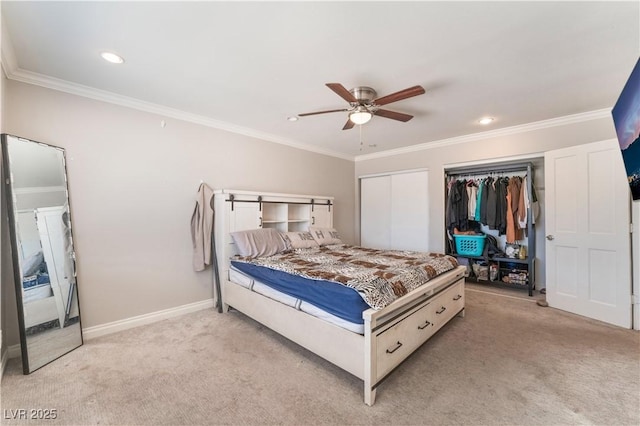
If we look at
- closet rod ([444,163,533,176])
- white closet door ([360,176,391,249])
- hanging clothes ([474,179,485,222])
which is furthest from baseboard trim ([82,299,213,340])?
closet rod ([444,163,533,176])

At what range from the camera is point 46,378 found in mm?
1942

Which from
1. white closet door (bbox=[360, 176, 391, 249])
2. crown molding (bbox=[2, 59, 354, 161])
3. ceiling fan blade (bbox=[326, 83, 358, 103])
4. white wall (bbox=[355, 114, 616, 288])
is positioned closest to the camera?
ceiling fan blade (bbox=[326, 83, 358, 103])

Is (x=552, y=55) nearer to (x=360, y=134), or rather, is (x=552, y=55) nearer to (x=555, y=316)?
(x=360, y=134)

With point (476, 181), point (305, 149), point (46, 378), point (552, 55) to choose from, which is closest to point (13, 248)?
point (46, 378)

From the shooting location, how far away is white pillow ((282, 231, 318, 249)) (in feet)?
11.8

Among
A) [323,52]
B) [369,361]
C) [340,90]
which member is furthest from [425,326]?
[323,52]

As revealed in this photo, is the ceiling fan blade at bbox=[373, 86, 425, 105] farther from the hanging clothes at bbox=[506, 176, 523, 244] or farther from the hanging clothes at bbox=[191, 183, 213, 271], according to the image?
the hanging clothes at bbox=[506, 176, 523, 244]

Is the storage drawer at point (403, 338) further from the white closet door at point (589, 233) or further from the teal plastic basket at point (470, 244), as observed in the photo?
the teal plastic basket at point (470, 244)

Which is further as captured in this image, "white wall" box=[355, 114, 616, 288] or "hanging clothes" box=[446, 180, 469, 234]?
"hanging clothes" box=[446, 180, 469, 234]

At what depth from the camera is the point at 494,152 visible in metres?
3.94

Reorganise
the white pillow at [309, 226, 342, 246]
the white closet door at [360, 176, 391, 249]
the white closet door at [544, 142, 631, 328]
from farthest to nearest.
A: the white closet door at [360, 176, 391, 249] → the white pillow at [309, 226, 342, 246] → the white closet door at [544, 142, 631, 328]

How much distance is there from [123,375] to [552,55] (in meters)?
4.15

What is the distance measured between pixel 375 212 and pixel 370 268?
3215 millimetres

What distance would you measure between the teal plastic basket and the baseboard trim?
401cm
